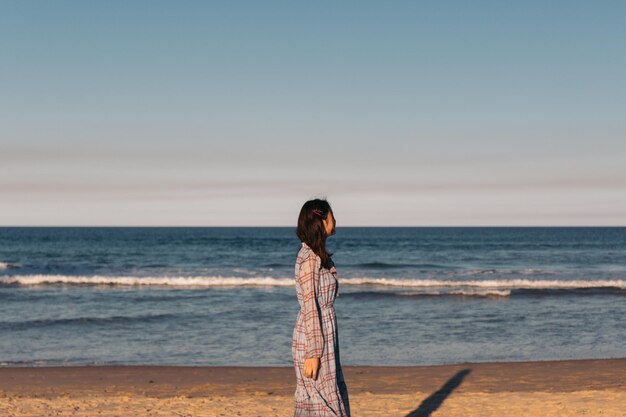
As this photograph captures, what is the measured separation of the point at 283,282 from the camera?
30875mm

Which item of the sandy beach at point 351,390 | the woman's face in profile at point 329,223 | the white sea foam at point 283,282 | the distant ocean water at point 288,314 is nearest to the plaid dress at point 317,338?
the woman's face in profile at point 329,223

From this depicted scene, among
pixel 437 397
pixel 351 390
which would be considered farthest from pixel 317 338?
pixel 351 390

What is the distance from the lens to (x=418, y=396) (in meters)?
9.43

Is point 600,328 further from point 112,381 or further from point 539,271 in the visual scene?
point 539,271

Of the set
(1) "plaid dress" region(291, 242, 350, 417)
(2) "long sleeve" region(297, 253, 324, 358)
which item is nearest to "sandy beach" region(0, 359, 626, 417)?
(1) "plaid dress" region(291, 242, 350, 417)

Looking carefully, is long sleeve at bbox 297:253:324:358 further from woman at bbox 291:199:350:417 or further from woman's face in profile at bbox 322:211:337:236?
woman's face in profile at bbox 322:211:337:236

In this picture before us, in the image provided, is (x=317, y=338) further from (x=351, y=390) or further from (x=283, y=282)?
(x=283, y=282)

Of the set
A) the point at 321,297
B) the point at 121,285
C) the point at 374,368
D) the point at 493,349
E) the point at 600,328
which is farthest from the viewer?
the point at 121,285

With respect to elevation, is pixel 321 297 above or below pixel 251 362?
above

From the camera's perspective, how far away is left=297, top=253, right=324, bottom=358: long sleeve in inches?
184

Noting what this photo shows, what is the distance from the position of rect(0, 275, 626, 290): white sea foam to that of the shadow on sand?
58.3 ft

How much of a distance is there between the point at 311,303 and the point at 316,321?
4.6 inches

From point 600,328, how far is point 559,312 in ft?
10.5

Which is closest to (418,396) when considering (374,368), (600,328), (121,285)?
(374,368)
